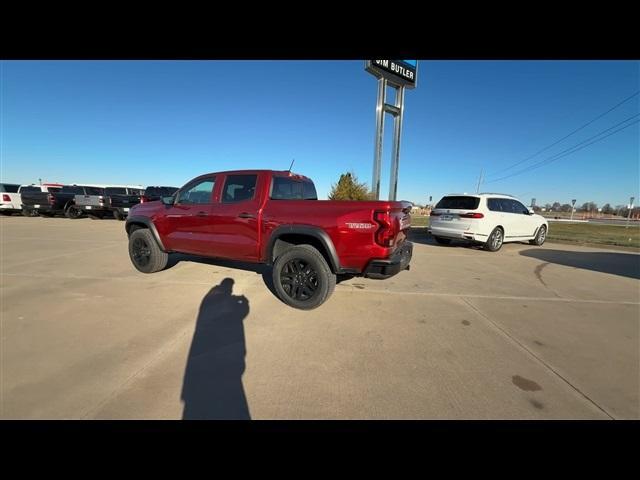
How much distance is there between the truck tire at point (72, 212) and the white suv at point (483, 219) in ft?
61.5

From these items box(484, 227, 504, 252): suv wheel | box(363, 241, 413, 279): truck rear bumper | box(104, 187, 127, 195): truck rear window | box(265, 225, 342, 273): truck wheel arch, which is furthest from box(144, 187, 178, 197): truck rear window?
box(484, 227, 504, 252): suv wheel

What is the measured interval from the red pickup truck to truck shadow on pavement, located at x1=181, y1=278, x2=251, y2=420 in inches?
35.8

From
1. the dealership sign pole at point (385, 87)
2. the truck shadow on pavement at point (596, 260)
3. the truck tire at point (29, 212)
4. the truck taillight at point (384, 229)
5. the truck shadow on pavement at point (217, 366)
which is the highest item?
the dealership sign pole at point (385, 87)

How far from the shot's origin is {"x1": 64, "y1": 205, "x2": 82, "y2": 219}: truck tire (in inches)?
604

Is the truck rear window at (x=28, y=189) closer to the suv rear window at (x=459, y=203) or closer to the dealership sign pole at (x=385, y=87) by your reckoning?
the dealership sign pole at (x=385, y=87)

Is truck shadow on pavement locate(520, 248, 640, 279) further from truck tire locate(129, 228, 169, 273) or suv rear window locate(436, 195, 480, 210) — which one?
truck tire locate(129, 228, 169, 273)

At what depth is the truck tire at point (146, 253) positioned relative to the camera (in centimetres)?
534

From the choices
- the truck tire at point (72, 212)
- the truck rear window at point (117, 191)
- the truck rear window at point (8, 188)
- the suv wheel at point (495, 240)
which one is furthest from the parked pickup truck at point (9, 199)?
the suv wheel at point (495, 240)

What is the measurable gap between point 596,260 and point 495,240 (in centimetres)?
263

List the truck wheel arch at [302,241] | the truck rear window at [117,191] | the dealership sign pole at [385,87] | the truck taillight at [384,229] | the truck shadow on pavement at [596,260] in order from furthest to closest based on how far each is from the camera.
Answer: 1. the truck rear window at [117,191]
2. the dealership sign pole at [385,87]
3. the truck shadow on pavement at [596,260]
4. the truck wheel arch at [302,241]
5. the truck taillight at [384,229]

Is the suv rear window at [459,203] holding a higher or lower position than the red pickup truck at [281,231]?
higher
